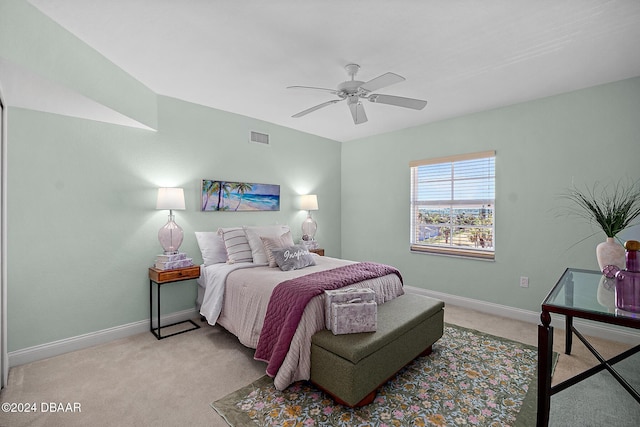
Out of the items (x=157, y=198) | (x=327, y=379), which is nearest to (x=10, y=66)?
(x=157, y=198)

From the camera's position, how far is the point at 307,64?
8.41 ft

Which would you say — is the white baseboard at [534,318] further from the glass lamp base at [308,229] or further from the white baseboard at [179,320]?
the glass lamp base at [308,229]

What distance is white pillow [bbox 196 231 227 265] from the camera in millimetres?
3467

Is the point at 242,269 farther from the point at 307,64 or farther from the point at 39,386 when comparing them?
the point at 307,64

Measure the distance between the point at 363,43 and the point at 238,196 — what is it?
2.50 meters

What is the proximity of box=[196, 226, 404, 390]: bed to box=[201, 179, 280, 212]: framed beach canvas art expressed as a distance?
422mm

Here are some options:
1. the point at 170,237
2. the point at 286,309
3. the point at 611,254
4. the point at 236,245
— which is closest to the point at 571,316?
the point at 611,254

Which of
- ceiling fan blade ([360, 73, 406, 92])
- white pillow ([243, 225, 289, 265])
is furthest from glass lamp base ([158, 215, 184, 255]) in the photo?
ceiling fan blade ([360, 73, 406, 92])

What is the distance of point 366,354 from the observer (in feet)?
6.31

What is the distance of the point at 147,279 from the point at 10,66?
2.18m

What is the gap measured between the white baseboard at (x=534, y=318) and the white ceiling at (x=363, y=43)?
247 centimetres

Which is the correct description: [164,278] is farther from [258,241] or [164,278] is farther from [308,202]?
[308,202]

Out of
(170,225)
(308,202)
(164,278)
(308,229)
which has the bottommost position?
(164,278)

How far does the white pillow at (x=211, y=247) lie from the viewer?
3.47 m
